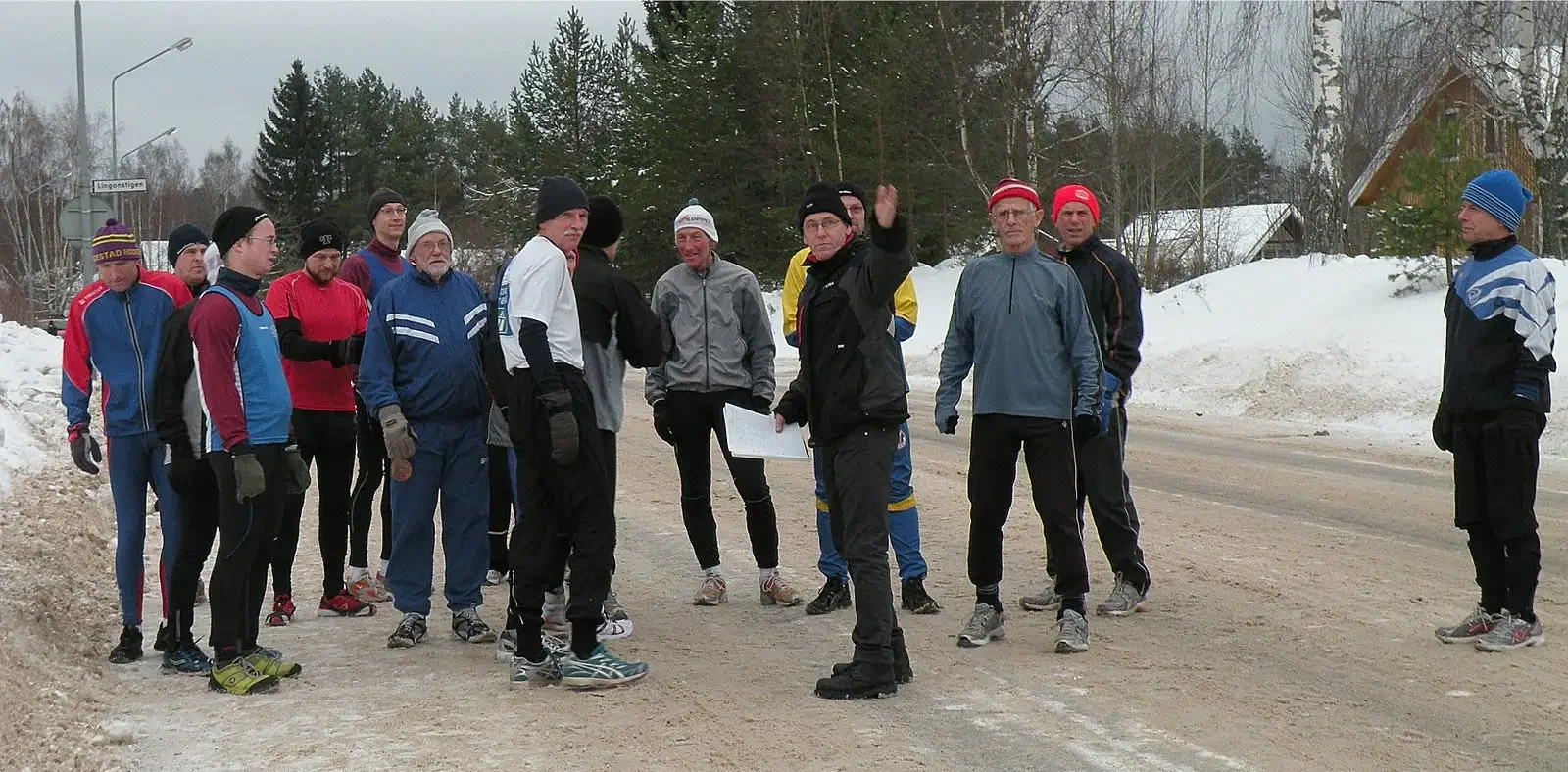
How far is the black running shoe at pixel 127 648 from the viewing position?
654 cm

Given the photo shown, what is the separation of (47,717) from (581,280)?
9.08ft

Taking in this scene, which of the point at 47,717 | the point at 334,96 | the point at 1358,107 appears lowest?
the point at 47,717

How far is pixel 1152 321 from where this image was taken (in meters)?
22.8

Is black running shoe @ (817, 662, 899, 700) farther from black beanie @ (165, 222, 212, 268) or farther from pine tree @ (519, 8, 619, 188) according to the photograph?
pine tree @ (519, 8, 619, 188)

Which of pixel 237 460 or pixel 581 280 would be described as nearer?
pixel 237 460

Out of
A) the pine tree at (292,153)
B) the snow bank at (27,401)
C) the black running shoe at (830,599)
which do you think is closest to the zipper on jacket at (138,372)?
the black running shoe at (830,599)

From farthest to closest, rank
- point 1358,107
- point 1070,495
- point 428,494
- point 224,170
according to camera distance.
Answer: point 224,170 < point 1358,107 < point 428,494 < point 1070,495

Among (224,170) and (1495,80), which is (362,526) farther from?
(224,170)

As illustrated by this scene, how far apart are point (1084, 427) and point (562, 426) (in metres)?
2.40

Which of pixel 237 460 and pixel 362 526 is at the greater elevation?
pixel 237 460

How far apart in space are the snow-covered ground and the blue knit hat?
7333 mm

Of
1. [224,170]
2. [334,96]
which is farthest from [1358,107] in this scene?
[224,170]

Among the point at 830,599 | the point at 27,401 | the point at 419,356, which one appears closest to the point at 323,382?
the point at 419,356

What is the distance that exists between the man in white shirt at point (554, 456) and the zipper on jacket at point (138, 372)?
1815 mm
